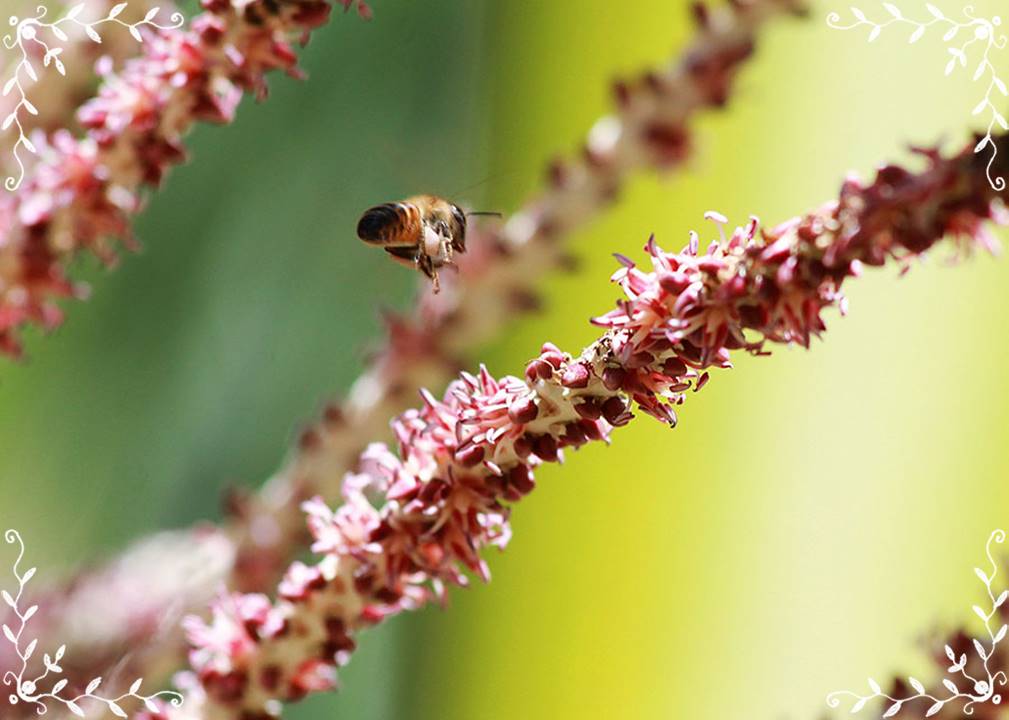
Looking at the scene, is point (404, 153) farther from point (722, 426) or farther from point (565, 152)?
point (722, 426)

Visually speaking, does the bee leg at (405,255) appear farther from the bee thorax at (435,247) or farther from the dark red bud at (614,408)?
the dark red bud at (614,408)

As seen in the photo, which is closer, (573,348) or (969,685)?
(969,685)

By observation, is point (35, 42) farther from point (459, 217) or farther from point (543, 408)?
point (543, 408)

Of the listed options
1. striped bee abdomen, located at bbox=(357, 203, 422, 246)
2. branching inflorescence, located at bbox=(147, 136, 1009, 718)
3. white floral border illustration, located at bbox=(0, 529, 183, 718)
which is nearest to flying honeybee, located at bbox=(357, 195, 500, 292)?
striped bee abdomen, located at bbox=(357, 203, 422, 246)

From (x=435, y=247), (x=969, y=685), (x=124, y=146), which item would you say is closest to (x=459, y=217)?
(x=435, y=247)

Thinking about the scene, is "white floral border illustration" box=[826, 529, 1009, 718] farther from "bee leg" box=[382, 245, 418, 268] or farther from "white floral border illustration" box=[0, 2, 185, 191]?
"white floral border illustration" box=[0, 2, 185, 191]

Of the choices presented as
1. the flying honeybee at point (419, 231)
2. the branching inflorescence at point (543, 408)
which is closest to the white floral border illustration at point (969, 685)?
the branching inflorescence at point (543, 408)
